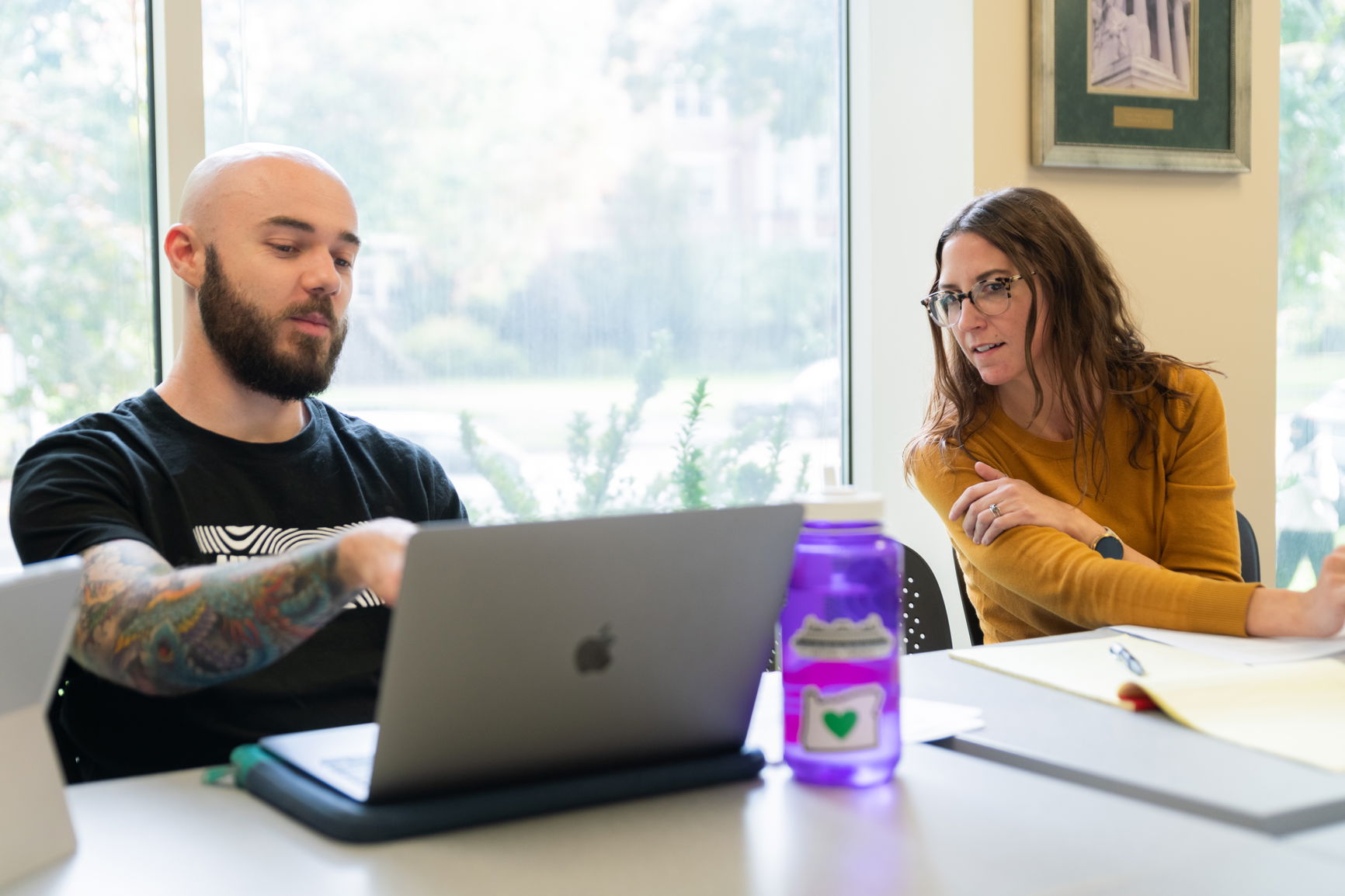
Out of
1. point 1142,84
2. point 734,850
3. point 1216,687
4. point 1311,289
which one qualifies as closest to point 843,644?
point 734,850

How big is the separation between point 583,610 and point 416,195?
1742 millimetres

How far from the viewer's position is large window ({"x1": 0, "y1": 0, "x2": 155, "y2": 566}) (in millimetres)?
2010

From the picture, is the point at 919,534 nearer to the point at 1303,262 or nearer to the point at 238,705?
the point at 1303,262

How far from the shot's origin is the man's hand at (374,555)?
2.85 feet

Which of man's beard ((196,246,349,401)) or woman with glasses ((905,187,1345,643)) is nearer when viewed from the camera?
man's beard ((196,246,349,401))

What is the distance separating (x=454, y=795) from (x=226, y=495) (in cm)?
73

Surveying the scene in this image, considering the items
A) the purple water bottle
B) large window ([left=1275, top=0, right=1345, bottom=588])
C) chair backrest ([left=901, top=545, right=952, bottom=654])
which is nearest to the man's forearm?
the purple water bottle

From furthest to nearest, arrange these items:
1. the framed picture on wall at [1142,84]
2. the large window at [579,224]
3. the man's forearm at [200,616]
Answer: the framed picture on wall at [1142,84], the large window at [579,224], the man's forearm at [200,616]

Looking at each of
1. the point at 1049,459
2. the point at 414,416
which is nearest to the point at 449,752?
the point at 1049,459

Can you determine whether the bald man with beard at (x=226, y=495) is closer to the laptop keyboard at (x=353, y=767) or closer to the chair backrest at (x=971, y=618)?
the laptop keyboard at (x=353, y=767)

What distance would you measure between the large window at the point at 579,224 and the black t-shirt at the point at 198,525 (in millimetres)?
833

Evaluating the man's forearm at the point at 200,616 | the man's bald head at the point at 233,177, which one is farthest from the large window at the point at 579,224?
the man's forearm at the point at 200,616

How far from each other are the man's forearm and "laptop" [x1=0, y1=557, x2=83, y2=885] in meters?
0.19

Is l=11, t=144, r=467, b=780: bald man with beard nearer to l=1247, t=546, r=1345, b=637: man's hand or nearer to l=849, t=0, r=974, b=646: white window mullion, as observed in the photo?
l=1247, t=546, r=1345, b=637: man's hand
